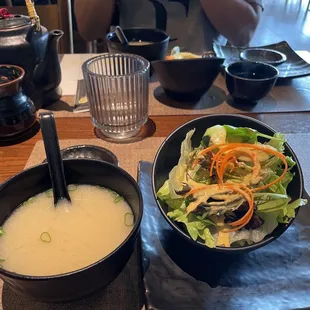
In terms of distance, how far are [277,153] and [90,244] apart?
15.7 inches

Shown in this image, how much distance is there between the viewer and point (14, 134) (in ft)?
3.45

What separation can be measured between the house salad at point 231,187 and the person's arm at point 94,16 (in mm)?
1510

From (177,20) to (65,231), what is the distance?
1.74 metres

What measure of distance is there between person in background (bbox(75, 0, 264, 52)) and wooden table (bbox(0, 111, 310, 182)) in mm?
944

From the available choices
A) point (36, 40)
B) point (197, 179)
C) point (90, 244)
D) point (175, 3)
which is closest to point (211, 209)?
point (197, 179)

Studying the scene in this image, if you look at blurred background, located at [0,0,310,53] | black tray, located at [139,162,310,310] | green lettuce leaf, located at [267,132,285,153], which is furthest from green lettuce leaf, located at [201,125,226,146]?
blurred background, located at [0,0,310,53]

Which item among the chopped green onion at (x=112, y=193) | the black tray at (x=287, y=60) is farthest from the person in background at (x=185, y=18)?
the chopped green onion at (x=112, y=193)

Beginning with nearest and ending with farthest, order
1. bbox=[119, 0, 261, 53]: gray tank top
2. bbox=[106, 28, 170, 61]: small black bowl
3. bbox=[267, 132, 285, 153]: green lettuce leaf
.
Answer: bbox=[267, 132, 285, 153]: green lettuce leaf < bbox=[106, 28, 170, 61]: small black bowl < bbox=[119, 0, 261, 53]: gray tank top

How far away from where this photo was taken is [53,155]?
2.01ft

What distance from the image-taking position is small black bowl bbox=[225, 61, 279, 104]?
46.2 inches

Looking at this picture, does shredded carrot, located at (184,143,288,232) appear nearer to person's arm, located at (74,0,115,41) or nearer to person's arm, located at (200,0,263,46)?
person's arm, located at (200,0,263,46)

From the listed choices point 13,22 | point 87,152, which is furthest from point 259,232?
point 13,22

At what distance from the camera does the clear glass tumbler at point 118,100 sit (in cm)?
106

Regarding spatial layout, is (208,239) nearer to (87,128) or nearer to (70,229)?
(70,229)
